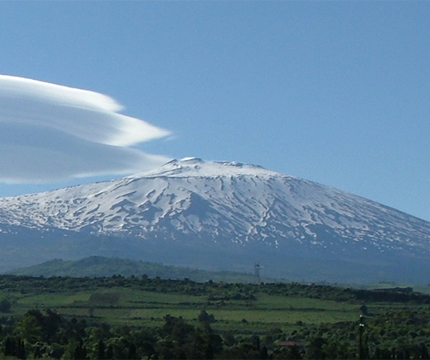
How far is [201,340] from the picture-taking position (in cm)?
6247

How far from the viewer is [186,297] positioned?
101m

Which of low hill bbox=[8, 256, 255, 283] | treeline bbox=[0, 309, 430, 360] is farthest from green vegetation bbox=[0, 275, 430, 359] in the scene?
low hill bbox=[8, 256, 255, 283]

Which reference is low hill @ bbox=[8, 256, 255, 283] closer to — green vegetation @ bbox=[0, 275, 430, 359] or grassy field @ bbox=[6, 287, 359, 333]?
green vegetation @ bbox=[0, 275, 430, 359]

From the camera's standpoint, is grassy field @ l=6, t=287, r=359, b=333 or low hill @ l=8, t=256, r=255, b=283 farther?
low hill @ l=8, t=256, r=255, b=283

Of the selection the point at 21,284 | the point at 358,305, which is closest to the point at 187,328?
the point at 358,305

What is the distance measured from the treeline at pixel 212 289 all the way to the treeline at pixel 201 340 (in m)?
20.0

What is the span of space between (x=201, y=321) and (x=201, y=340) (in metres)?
16.6

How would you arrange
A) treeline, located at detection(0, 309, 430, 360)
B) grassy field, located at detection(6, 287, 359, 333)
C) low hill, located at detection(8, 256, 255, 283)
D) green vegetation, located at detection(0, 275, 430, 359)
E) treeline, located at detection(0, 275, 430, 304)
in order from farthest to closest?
low hill, located at detection(8, 256, 255, 283) → treeline, located at detection(0, 275, 430, 304) → grassy field, located at detection(6, 287, 359, 333) → green vegetation, located at detection(0, 275, 430, 359) → treeline, located at detection(0, 309, 430, 360)

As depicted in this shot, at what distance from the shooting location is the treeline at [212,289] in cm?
10375

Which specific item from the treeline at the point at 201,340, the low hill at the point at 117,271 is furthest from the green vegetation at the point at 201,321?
the low hill at the point at 117,271

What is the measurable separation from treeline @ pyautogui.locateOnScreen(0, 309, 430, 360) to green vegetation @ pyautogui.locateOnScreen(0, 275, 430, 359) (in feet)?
0.31

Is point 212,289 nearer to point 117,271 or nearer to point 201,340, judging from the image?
point 201,340

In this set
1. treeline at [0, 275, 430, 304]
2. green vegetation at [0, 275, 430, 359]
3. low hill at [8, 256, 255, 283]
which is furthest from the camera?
low hill at [8, 256, 255, 283]

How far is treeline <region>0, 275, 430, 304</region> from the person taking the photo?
104 meters
